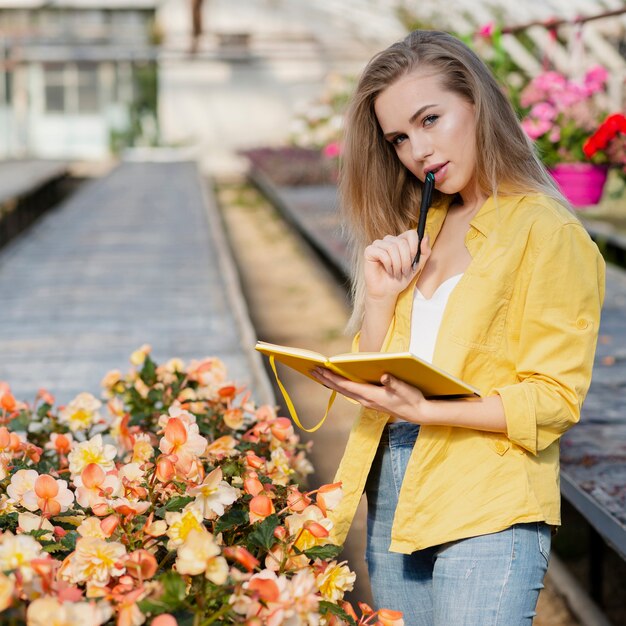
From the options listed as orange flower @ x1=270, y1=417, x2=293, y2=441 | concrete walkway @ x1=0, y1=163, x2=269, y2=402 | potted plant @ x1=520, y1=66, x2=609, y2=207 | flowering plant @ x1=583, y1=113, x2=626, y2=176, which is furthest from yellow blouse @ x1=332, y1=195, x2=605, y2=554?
potted plant @ x1=520, y1=66, x2=609, y2=207

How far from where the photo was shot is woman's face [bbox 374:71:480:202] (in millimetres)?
1660

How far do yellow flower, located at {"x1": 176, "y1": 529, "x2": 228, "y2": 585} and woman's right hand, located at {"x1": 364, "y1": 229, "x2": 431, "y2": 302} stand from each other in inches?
22.9

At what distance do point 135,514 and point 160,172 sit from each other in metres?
17.4

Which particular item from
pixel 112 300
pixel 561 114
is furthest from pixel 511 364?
pixel 112 300

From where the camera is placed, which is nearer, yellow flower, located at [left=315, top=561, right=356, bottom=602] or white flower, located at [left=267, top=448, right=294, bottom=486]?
yellow flower, located at [left=315, top=561, right=356, bottom=602]

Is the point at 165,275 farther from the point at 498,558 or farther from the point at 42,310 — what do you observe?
the point at 498,558

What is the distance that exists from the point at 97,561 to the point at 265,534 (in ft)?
0.84

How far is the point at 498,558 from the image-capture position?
1563mm

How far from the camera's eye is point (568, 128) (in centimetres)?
461

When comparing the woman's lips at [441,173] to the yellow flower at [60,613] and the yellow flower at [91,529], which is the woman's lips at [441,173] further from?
the yellow flower at [60,613]

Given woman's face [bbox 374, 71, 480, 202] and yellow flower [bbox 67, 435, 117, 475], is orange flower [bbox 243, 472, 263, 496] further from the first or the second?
woman's face [bbox 374, 71, 480, 202]

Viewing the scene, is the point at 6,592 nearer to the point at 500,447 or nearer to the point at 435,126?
the point at 500,447

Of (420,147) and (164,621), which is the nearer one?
(164,621)

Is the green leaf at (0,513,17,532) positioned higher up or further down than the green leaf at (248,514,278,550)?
further down
